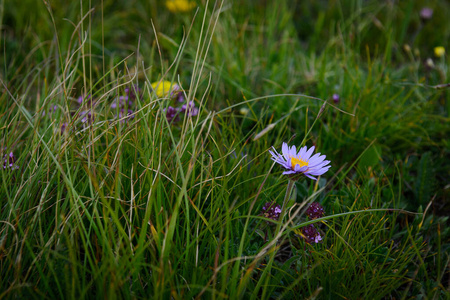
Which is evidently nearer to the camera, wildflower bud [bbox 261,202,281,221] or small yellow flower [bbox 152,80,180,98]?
wildflower bud [bbox 261,202,281,221]

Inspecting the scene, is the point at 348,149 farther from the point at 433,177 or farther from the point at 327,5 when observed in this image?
the point at 327,5

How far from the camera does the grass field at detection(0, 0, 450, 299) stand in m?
1.06

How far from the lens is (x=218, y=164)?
144 centimetres

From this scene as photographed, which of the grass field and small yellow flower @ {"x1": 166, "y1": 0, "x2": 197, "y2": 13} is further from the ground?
small yellow flower @ {"x1": 166, "y1": 0, "x2": 197, "y2": 13}

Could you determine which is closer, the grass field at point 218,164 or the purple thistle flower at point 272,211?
the grass field at point 218,164

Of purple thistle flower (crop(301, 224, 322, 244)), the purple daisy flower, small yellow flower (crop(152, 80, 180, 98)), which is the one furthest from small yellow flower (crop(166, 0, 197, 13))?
purple thistle flower (crop(301, 224, 322, 244))

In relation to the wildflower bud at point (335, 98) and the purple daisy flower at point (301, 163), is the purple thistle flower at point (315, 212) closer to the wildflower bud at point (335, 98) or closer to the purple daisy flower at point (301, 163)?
the purple daisy flower at point (301, 163)

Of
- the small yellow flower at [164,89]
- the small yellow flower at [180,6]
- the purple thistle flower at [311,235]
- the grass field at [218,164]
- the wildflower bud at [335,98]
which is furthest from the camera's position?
the small yellow flower at [180,6]

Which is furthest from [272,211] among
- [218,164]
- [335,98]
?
[335,98]

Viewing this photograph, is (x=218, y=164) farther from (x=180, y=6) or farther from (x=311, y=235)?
(x=180, y=6)

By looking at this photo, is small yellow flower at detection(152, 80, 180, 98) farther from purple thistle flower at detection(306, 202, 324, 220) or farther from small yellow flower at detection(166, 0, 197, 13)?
small yellow flower at detection(166, 0, 197, 13)

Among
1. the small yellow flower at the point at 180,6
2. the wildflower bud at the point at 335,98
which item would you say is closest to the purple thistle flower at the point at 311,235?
the wildflower bud at the point at 335,98

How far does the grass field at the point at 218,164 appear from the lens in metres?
1.06

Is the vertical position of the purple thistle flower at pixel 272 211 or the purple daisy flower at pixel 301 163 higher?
the purple daisy flower at pixel 301 163
